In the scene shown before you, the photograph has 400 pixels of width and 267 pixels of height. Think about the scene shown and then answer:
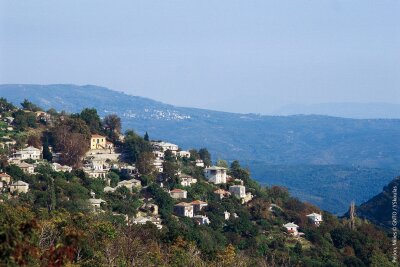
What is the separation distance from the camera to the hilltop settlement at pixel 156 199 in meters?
28.3

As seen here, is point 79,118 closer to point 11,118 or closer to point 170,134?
point 11,118

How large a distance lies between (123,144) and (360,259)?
15055 mm

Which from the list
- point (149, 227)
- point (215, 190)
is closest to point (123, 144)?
point (215, 190)

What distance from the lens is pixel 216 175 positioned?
42.3 m

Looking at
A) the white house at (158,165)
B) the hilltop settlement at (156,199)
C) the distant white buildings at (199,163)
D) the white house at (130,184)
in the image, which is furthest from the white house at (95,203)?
the distant white buildings at (199,163)

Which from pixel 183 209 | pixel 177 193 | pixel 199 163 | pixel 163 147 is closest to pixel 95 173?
pixel 177 193

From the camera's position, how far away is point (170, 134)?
627 ft

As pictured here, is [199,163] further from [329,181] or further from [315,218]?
[329,181]

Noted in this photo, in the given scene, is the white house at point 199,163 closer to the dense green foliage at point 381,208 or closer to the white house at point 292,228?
the white house at point 292,228

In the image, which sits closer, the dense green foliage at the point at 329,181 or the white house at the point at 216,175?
the white house at the point at 216,175

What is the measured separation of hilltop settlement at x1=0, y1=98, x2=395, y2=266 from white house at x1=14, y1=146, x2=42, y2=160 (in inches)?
2.1

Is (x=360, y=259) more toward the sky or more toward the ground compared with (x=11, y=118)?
more toward the ground

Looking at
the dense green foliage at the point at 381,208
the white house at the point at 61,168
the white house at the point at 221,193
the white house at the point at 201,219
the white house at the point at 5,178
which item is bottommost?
the dense green foliage at the point at 381,208

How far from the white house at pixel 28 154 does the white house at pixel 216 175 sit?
28.7ft
